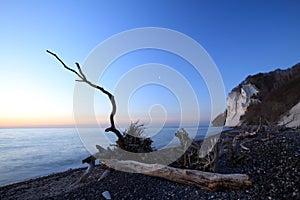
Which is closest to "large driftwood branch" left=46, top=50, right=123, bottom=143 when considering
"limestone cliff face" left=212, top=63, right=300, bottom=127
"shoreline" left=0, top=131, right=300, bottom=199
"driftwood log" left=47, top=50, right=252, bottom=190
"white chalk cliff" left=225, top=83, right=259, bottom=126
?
"driftwood log" left=47, top=50, right=252, bottom=190

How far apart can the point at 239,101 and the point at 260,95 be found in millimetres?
4528

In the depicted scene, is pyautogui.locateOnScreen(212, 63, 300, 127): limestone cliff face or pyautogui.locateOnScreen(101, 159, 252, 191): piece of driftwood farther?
pyautogui.locateOnScreen(212, 63, 300, 127): limestone cliff face

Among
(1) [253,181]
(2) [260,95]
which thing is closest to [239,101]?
(2) [260,95]

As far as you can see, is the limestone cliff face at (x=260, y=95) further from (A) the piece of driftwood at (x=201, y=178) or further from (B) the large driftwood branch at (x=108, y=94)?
(A) the piece of driftwood at (x=201, y=178)

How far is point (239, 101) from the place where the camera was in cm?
4300

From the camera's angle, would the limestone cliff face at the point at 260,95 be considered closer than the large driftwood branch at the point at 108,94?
No

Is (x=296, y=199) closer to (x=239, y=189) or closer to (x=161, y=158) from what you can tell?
(x=239, y=189)

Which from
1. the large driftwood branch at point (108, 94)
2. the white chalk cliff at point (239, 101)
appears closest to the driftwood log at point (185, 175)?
the large driftwood branch at point (108, 94)

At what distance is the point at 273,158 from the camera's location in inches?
187

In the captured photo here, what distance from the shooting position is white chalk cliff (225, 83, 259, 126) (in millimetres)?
40812

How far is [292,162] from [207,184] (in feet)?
6.14

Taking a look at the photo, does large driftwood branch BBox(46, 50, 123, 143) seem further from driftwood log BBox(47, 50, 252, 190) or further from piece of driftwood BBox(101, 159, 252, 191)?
piece of driftwood BBox(101, 159, 252, 191)

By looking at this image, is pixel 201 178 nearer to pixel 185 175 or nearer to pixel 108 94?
pixel 185 175

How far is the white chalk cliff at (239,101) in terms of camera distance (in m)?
40.8
